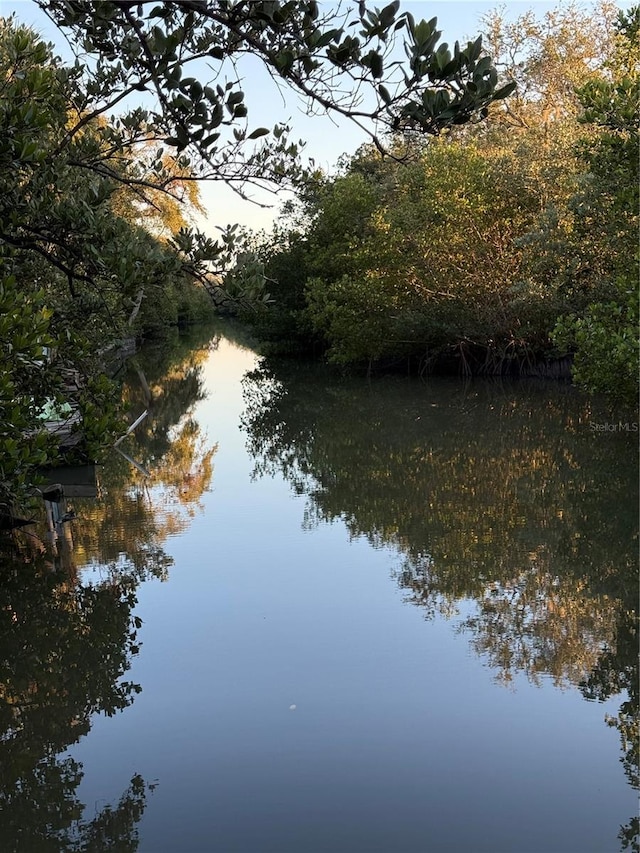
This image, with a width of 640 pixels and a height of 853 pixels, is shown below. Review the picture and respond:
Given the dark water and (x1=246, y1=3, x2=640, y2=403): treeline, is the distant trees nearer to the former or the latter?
the dark water

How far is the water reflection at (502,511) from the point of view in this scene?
20.8ft

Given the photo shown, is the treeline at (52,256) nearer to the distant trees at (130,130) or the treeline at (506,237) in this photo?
the distant trees at (130,130)

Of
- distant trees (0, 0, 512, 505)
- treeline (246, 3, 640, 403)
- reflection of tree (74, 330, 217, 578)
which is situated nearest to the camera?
distant trees (0, 0, 512, 505)

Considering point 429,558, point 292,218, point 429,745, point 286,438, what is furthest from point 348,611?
point 292,218

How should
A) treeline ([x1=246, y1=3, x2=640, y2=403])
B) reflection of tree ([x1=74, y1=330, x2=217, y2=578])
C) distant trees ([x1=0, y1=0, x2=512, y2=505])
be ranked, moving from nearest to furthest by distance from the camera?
distant trees ([x1=0, y1=0, x2=512, y2=505])
reflection of tree ([x1=74, y1=330, x2=217, y2=578])
treeline ([x1=246, y1=3, x2=640, y2=403])

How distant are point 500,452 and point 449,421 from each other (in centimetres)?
357

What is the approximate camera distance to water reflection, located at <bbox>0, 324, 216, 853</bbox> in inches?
Result: 176

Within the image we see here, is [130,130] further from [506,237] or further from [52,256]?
[506,237]

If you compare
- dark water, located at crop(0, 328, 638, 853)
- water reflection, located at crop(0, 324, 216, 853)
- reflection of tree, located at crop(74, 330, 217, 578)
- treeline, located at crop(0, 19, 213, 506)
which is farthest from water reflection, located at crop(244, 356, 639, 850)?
treeline, located at crop(0, 19, 213, 506)

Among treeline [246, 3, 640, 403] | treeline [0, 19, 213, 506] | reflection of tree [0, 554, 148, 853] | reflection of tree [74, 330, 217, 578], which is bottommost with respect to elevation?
reflection of tree [0, 554, 148, 853]

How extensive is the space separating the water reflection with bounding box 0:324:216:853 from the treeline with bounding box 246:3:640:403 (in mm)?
4578

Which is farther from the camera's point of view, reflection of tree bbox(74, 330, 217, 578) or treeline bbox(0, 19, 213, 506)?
reflection of tree bbox(74, 330, 217, 578)

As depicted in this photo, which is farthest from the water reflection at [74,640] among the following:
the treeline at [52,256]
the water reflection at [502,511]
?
the water reflection at [502,511]

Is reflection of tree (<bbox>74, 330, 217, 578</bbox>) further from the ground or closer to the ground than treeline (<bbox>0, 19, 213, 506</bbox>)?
closer to the ground
